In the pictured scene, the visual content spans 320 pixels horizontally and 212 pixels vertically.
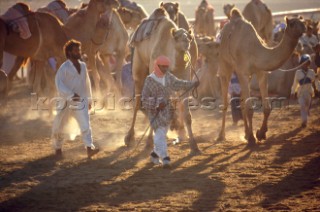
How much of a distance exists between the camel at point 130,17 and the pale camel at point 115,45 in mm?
1899

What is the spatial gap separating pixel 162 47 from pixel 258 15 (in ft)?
26.1

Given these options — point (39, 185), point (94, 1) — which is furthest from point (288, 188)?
point (94, 1)

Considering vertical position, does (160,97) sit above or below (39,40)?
below

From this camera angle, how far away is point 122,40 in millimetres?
15719

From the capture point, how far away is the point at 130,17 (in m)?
17.9

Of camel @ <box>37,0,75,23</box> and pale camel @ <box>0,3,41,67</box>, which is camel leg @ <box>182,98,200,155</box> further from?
camel @ <box>37,0,75,23</box>

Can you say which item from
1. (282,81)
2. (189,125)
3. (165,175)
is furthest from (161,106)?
(282,81)

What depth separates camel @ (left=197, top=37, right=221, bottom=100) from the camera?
16.0 meters

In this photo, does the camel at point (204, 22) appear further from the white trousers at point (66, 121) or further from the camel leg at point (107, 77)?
the white trousers at point (66, 121)

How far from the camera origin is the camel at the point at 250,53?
33.0ft

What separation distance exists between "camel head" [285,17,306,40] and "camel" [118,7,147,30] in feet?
27.1

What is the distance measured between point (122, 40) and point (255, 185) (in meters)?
8.59

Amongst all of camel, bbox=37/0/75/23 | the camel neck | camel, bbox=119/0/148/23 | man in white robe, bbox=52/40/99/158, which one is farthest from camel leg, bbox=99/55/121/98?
man in white robe, bbox=52/40/99/158

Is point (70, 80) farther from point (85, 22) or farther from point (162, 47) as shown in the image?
point (85, 22)
